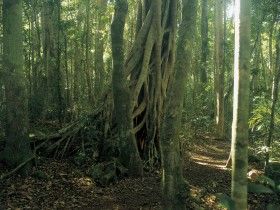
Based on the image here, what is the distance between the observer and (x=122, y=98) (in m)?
9.02

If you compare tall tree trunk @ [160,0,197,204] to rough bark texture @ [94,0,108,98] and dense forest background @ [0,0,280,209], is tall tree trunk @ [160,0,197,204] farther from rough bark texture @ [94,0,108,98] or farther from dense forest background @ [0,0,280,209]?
rough bark texture @ [94,0,108,98]

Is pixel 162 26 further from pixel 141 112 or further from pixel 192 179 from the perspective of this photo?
pixel 192 179

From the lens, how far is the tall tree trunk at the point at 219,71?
54.9ft

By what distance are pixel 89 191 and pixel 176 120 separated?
9.75ft

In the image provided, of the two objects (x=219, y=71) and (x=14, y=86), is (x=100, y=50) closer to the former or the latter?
(x=219, y=71)

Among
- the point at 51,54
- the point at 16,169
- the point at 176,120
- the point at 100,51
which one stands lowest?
the point at 16,169

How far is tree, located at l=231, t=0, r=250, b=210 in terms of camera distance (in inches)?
223

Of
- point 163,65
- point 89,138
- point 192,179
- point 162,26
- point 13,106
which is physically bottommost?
point 192,179

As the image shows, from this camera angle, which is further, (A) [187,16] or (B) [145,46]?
(B) [145,46]

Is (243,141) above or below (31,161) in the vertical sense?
above

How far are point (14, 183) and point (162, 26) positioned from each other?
554 centimetres

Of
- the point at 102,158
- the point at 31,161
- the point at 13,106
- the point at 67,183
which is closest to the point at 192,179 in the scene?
the point at 102,158

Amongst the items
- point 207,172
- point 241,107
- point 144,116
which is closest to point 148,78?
point 144,116

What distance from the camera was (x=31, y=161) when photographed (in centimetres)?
859
